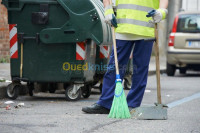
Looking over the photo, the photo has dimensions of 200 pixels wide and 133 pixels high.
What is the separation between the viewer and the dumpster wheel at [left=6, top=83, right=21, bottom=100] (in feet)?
28.9

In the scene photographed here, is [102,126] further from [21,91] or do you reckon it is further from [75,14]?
[21,91]

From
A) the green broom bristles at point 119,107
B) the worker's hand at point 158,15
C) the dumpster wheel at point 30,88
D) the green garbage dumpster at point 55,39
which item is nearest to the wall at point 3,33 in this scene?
the dumpster wheel at point 30,88

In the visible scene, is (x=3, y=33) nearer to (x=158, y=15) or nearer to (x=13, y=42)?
(x=13, y=42)

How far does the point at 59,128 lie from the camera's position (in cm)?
558

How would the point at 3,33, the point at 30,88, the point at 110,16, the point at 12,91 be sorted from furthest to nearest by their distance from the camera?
1. the point at 3,33
2. the point at 30,88
3. the point at 12,91
4. the point at 110,16

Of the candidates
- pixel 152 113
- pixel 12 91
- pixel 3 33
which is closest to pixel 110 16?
pixel 152 113

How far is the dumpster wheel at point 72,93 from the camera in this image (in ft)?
28.4

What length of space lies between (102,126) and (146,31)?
1.35 m

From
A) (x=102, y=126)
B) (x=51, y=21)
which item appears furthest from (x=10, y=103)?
(x=102, y=126)

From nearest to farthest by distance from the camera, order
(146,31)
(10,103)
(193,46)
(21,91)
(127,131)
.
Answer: (127,131)
(146,31)
(10,103)
(21,91)
(193,46)

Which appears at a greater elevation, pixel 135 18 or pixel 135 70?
pixel 135 18

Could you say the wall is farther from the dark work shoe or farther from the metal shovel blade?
the metal shovel blade

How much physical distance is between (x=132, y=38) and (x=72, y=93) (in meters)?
2.26

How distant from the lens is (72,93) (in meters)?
8.68
